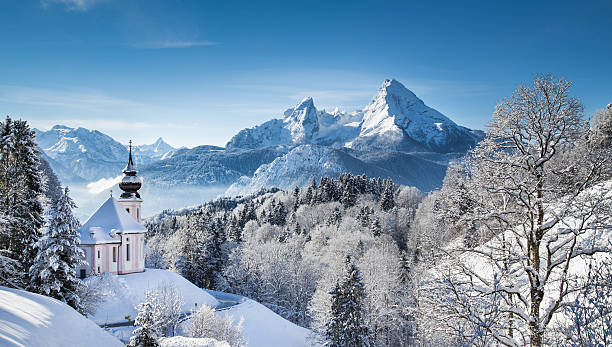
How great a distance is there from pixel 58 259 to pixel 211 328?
8792 mm

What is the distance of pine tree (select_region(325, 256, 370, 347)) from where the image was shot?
27.9 metres

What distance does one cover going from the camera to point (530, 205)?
8398 mm

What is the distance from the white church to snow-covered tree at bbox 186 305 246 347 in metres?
11.2

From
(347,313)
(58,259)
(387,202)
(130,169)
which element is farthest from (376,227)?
(58,259)

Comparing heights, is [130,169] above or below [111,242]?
above

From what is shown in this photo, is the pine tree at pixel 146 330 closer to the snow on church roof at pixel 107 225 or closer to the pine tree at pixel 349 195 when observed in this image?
the snow on church roof at pixel 107 225

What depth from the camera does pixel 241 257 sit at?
48469mm

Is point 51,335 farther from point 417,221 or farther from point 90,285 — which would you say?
point 417,221

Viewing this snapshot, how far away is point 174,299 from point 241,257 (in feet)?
74.2

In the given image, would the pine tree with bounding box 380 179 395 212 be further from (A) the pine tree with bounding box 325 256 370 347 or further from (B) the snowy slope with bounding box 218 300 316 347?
(A) the pine tree with bounding box 325 256 370 347

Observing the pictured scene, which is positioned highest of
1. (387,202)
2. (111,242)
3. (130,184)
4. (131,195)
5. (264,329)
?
(130,184)

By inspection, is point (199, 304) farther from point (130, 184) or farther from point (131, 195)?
point (130, 184)

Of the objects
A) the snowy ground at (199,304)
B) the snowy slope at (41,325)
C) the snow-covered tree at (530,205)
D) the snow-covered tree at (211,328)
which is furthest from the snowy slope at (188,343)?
the snow-covered tree at (530,205)

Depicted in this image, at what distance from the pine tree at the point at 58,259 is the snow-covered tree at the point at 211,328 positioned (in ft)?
19.7
